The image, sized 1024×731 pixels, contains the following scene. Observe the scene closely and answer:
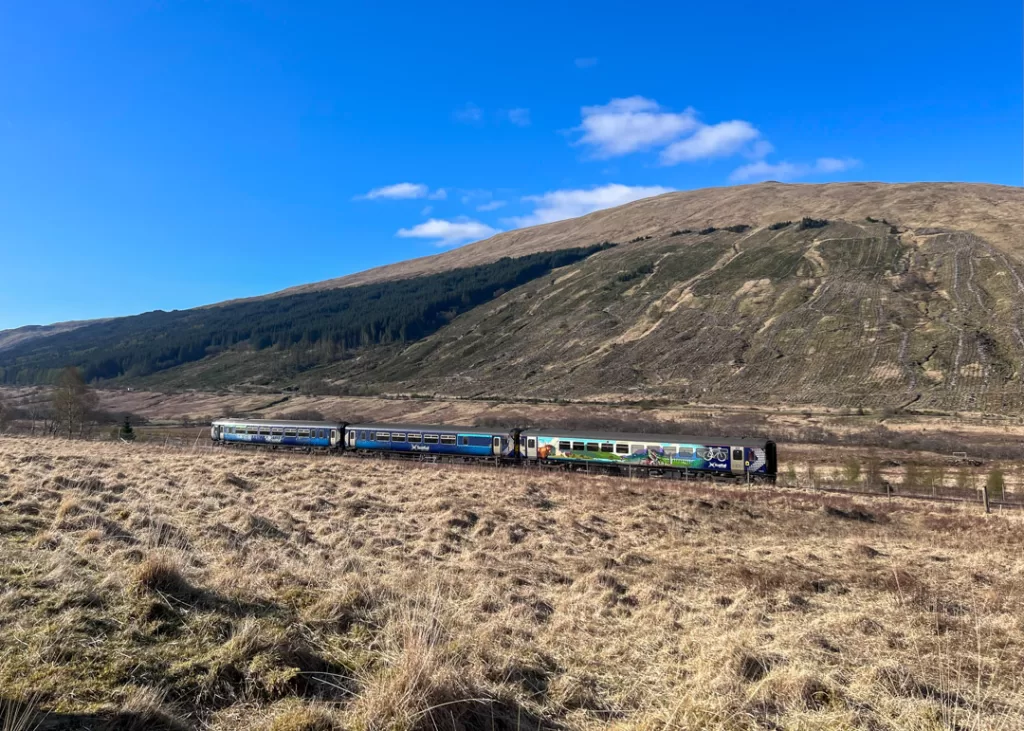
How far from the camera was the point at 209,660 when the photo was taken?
4.60 meters

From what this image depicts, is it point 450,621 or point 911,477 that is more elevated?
point 450,621

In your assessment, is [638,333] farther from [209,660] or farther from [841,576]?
[209,660]

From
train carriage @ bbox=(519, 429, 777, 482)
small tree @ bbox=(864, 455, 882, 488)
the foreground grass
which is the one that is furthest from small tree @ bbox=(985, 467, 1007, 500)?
the foreground grass

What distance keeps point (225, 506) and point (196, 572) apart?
7.30 meters

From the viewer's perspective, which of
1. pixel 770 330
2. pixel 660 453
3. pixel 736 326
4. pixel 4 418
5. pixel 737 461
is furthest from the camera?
pixel 736 326

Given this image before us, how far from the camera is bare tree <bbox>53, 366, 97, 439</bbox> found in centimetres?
5003

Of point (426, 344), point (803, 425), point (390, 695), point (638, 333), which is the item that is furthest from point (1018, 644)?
point (426, 344)

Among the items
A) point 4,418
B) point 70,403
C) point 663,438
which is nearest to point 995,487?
point 663,438

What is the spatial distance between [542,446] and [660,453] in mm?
7651

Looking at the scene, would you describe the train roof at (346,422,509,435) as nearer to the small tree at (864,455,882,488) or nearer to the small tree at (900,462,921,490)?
the small tree at (864,455,882,488)

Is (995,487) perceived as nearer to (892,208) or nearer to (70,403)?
(70,403)

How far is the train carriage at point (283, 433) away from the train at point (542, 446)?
2.9 inches

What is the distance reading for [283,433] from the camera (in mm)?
43688

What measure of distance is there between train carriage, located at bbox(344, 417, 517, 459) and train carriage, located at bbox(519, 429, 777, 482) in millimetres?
2363
